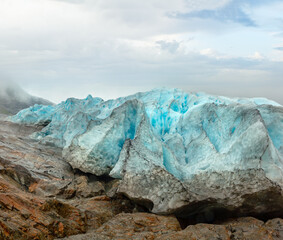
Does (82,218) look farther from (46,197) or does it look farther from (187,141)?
(187,141)

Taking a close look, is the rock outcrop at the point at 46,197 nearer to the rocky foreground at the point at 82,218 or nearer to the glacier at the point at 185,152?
the rocky foreground at the point at 82,218

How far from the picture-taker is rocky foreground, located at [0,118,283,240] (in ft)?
22.1

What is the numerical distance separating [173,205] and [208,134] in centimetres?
534

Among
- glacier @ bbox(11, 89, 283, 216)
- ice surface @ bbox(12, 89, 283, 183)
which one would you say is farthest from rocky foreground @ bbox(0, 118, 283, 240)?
ice surface @ bbox(12, 89, 283, 183)

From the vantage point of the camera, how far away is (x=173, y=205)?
8688 millimetres

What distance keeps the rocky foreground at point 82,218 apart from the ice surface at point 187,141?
1.45 meters

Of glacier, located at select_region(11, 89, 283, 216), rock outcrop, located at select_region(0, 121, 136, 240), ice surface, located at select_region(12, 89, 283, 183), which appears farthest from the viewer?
ice surface, located at select_region(12, 89, 283, 183)

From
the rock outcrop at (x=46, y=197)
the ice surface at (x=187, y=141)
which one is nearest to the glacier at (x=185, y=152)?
the ice surface at (x=187, y=141)

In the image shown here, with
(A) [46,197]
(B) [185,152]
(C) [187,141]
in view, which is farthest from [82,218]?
(C) [187,141]

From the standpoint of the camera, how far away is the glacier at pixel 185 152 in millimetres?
8992

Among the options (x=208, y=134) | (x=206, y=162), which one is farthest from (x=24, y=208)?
(x=208, y=134)

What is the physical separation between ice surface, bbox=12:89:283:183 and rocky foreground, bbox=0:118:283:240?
145 cm

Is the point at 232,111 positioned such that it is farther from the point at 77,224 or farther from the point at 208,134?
the point at 77,224

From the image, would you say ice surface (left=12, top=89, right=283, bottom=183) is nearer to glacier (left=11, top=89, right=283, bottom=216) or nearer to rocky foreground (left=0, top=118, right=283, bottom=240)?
glacier (left=11, top=89, right=283, bottom=216)
